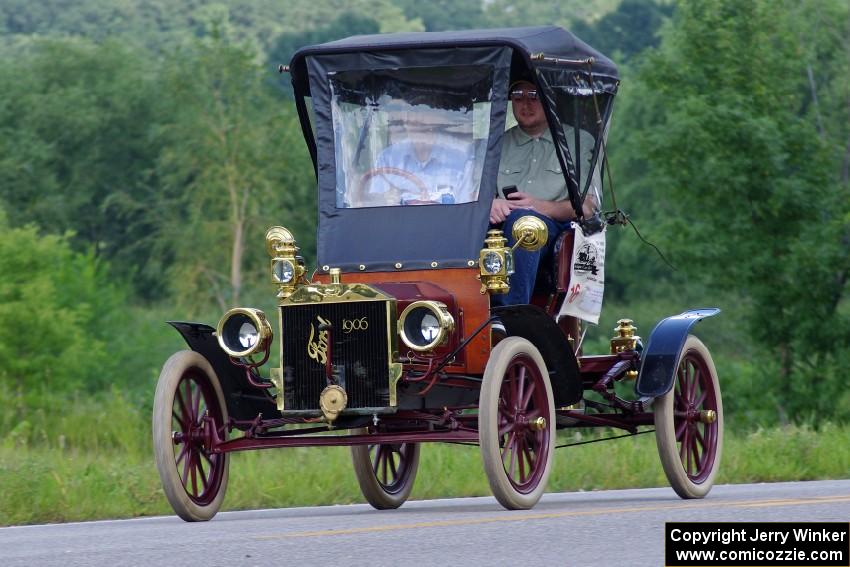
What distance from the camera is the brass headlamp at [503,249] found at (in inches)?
405

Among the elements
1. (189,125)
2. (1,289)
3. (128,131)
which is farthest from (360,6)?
(1,289)

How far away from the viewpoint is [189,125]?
225 ft

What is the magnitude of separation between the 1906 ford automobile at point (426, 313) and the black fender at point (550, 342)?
12 millimetres

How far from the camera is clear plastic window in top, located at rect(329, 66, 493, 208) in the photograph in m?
10.9


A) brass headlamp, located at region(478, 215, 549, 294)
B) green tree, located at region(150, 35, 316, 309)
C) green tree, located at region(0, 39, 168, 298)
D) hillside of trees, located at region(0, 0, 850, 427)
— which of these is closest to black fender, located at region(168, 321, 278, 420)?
brass headlamp, located at region(478, 215, 549, 294)

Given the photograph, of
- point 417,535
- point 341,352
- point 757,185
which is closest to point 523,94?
point 341,352

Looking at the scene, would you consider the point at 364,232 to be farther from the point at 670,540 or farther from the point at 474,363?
the point at 670,540

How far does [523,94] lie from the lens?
37.5 feet

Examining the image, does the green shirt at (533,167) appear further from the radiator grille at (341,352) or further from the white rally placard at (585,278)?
the radiator grille at (341,352)

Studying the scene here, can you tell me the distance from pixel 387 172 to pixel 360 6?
144073 mm

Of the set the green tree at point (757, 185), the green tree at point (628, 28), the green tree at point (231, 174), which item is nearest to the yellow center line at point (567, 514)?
the green tree at point (757, 185)

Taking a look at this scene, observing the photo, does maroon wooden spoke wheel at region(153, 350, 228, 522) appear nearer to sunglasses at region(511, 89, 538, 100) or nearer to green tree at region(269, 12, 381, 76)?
sunglasses at region(511, 89, 538, 100)

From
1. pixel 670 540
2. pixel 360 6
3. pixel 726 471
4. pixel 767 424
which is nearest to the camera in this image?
pixel 670 540

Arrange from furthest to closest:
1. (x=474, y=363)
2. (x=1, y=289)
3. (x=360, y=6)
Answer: (x=360, y=6) → (x=1, y=289) → (x=474, y=363)
